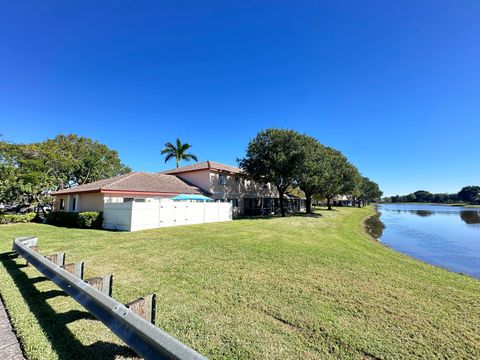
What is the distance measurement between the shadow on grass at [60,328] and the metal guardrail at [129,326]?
0.42m

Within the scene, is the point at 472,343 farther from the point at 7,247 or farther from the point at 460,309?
the point at 7,247

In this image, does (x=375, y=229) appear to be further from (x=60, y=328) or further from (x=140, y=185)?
(x=60, y=328)

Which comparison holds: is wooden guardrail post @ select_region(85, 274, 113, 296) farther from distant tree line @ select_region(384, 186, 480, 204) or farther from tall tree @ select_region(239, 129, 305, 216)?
distant tree line @ select_region(384, 186, 480, 204)

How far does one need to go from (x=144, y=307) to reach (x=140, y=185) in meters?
20.1

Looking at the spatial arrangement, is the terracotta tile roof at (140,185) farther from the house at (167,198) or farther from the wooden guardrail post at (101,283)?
the wooden guardrail post at (101,283)

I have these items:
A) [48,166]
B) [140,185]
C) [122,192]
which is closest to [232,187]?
[140,185]

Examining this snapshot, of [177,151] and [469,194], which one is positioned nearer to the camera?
[177,151]

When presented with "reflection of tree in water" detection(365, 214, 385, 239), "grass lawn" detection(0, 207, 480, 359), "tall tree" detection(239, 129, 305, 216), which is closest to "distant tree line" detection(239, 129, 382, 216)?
"tall tree" detection(239, 129, 305, 216)

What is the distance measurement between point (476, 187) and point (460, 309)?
6985 inches

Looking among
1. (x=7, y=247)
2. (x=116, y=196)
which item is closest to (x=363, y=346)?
(x=7, y=247)

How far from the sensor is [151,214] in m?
16.0

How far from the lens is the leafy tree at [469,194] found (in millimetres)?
130125

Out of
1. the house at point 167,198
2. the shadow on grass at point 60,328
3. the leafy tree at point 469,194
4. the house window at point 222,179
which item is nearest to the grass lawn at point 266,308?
the shadow on grass at point 60,328

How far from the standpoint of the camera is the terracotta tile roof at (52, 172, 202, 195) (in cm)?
1967
